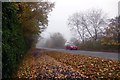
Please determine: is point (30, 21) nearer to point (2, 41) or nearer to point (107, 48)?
point (2, 41)

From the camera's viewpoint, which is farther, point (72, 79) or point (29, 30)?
point (29, 30)

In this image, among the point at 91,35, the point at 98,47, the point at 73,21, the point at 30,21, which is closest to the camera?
the point at 30,21

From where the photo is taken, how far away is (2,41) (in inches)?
280

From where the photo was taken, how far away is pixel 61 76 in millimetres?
9352

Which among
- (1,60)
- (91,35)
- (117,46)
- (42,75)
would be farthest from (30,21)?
(91,35)

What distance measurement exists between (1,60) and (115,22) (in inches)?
1259

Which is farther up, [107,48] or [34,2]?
[34,2]

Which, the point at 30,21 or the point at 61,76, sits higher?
the point at 30,21

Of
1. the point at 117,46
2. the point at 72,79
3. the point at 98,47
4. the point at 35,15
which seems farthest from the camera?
the point at 98,47

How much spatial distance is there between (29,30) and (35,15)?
203 cm

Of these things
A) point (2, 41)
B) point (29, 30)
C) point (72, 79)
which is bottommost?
point (72, 79)

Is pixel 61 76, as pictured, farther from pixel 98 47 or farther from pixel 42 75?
pixel 98 47

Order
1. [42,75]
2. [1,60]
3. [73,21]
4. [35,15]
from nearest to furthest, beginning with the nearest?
1. [1,60]
2. [42,75]
3. [35,15]
4. [73,21]

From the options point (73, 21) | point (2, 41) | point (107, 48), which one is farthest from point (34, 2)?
point (73, 21)
